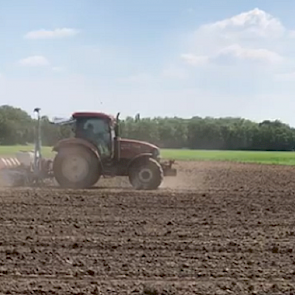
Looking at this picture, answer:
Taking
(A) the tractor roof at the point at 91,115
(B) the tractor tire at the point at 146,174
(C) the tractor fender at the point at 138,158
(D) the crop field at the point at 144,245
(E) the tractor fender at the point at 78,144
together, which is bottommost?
(D) the crop field at the point at 144,245

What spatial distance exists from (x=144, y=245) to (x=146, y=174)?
9.05m

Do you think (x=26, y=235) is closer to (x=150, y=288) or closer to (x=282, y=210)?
(x=150, y=288)

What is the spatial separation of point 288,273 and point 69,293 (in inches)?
104

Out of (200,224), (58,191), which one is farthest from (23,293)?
(58,191)

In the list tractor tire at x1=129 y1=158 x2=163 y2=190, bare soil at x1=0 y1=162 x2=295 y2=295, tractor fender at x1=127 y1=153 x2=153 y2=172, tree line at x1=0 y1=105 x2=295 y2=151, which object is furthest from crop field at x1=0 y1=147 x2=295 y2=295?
tree line at x1=0 y1=105 x2=295 y2=151

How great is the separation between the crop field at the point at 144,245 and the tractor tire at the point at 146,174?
93.6 inches

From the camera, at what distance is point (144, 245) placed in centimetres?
938

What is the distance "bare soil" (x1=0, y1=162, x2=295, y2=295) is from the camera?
7145 mm

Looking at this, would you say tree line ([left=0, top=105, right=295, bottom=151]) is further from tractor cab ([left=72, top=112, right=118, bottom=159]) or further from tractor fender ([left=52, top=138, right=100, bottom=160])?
tractor fender ([left=52, top=138, right=100, bottom=160])

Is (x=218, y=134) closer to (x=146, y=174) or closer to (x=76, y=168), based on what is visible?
(x=146, y=174)

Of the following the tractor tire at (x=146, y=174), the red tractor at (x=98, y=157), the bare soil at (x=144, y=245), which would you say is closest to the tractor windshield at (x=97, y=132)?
the red tractor at (x=98, y=157)

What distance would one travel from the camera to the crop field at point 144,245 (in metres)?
7.14

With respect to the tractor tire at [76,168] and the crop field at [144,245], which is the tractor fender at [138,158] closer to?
the tractor tire at [76,168]

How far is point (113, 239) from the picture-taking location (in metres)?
9.85
